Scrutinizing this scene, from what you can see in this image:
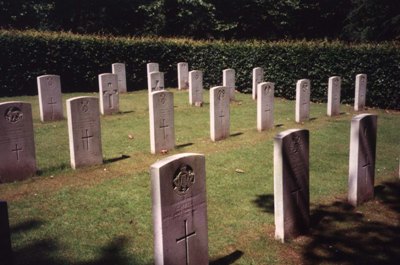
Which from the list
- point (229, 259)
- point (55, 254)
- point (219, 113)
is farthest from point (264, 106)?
point (55, 254)

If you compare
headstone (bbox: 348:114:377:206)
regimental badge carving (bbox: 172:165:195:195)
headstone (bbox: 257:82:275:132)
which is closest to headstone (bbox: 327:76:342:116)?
headstone (bbox: 257:82:275:132)

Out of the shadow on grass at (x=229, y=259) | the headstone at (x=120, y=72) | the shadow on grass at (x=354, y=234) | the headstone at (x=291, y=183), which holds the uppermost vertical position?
the headstone at (x=120, y=72)

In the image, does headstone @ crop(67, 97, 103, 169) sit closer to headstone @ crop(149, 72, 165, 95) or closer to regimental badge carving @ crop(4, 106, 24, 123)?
regimental badge carving @ crop(4, 106, 24, 123)

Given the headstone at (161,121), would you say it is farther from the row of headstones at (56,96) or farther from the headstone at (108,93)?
the headstone at (108,93)

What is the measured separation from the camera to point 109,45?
72.8 feet

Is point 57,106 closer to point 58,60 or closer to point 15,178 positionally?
point 15,178

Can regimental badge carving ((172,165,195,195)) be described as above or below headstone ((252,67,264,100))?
below

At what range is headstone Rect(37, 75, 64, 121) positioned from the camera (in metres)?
13.0

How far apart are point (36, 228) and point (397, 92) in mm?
15539

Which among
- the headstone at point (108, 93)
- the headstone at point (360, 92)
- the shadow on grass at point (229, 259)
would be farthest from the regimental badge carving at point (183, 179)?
the headstone at point (360, 92)

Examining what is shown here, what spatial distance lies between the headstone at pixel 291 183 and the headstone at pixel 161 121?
4.72m

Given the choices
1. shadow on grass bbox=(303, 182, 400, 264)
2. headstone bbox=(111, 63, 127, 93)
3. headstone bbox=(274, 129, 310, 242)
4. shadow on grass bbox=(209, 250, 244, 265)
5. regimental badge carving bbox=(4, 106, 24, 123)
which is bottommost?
shadow on grass bbox=(303, 182, 400, 264)

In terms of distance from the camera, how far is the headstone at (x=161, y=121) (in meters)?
9.79

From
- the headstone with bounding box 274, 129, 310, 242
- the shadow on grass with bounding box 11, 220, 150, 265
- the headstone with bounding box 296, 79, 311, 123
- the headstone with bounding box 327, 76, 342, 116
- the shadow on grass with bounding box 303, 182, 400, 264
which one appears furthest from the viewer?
the headstone with bounding box 327, 76, 342, 116
